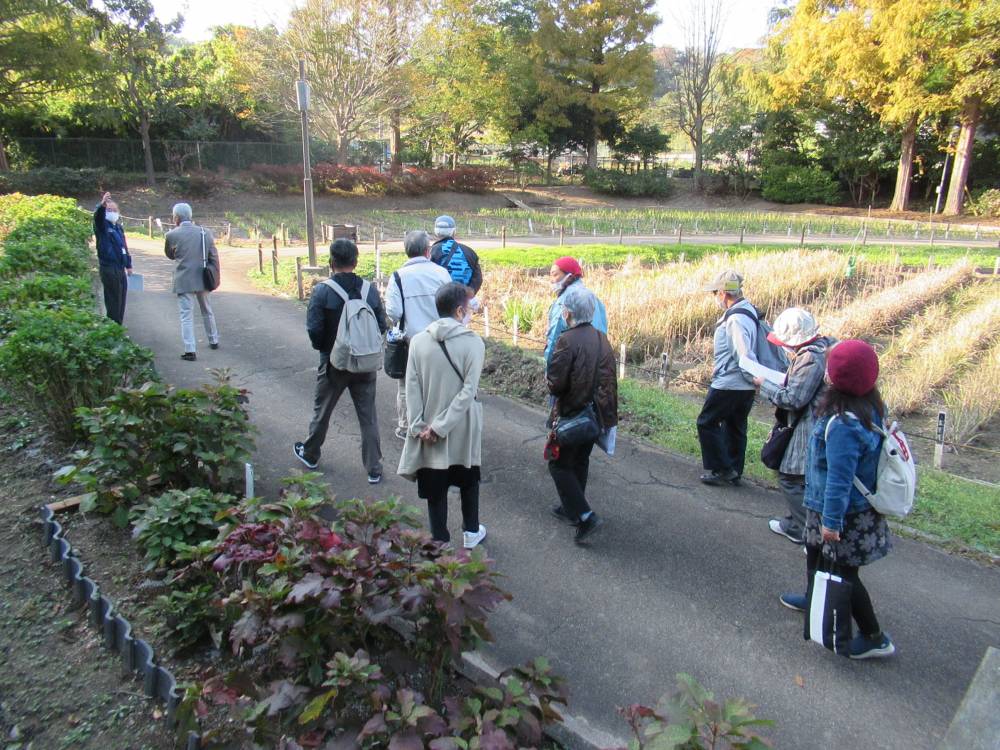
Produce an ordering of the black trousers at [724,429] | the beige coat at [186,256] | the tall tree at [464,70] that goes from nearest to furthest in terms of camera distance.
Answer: the black trousers at [724,429] → the beige coat at [186,256] → the tall tree at [464,70]

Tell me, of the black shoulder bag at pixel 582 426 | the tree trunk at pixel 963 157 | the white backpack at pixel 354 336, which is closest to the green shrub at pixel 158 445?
the white backpack at pixel 354 336

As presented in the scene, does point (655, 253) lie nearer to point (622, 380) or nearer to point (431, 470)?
point (622, 380)

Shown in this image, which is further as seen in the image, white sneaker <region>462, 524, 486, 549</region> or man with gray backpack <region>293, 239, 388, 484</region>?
man with gray backpack <region>293, 239, 388, 484</region>

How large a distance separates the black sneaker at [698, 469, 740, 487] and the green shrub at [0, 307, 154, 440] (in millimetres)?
4518

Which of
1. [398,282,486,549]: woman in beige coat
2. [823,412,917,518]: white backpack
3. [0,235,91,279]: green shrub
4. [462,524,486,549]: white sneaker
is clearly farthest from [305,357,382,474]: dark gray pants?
[0,235,91,279]: green shrub

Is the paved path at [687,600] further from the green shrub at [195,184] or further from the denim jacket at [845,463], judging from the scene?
the green shrub at [195,184]

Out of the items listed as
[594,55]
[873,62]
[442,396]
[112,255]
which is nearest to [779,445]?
[442,396]

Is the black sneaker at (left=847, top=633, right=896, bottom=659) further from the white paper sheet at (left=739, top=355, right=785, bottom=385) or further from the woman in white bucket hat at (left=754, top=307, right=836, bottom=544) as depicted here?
the white paper sheet at (left=739, top=355, right=785, bottom=385)

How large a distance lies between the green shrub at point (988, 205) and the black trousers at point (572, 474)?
40985 millimetres

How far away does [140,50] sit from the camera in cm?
3100

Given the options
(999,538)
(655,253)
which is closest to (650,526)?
(999,538)

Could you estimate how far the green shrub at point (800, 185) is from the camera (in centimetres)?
4344

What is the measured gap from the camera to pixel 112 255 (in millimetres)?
8461

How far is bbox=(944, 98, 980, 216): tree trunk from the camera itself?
34.8 metres
